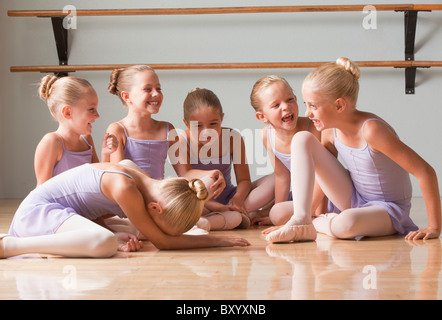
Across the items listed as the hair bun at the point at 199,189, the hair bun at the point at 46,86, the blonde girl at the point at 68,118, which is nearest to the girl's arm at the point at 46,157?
the blonde girl at the point at 68,118

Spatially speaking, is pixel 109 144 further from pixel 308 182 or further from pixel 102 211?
pixel 308 182

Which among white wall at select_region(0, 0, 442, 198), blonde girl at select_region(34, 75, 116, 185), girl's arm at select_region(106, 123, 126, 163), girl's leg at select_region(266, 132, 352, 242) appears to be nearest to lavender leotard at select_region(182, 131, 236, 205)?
girl's arm at select_region(106, 123, 126, 163)

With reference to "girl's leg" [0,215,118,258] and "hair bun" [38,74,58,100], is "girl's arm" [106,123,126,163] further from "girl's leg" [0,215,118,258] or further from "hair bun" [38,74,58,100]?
"girl's leg" [0,215,118,258]

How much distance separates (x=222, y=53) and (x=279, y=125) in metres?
1.22

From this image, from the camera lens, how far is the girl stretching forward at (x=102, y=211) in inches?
51.6

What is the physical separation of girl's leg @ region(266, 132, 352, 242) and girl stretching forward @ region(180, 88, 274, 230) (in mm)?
377

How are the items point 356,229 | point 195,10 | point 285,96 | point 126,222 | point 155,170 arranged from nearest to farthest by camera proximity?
point 356,229 < point 126,222 < point 285,96 < point 155,170 < point 195,10

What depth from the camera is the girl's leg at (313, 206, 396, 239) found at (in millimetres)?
1551

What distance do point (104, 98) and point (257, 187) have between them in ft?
4.16

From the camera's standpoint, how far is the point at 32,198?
1.44m

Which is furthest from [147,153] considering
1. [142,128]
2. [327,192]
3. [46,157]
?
[327,192]

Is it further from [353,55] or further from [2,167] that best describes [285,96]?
[2,167]

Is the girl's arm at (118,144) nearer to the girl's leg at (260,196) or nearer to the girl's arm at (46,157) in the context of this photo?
the girl's arm at (46,157)
